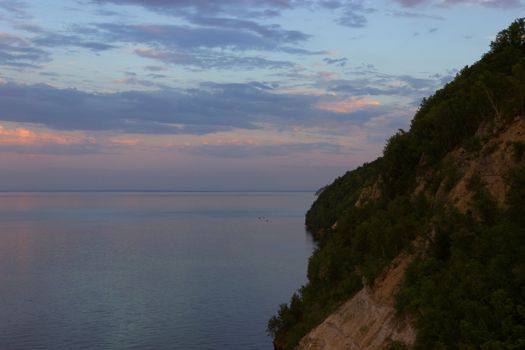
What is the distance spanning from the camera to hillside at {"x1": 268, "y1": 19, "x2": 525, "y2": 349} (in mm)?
27000

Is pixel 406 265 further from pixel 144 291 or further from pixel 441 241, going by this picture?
pixel 144 291

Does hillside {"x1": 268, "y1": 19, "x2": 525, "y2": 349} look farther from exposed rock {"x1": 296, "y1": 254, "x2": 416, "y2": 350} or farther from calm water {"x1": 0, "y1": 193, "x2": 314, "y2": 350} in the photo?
calm water {"x1": 0, "y1": 193, "x2": 314, "y2": 350}

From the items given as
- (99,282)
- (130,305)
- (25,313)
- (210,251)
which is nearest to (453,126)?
(130,305)

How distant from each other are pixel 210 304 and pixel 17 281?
38575 millimetres

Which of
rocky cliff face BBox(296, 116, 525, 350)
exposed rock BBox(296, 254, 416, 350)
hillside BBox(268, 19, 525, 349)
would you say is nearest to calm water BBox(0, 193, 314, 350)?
→ hillside BBox(268, 19, 525, 349)

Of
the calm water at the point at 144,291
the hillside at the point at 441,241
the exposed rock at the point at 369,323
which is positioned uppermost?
the hillside at the point at 441,241

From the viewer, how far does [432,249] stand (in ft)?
115

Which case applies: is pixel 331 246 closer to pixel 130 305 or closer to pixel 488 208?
pixel 488 208

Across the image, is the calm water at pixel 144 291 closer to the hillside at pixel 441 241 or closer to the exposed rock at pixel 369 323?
the hillside at pixel 441 241

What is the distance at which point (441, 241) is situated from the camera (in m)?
34.5

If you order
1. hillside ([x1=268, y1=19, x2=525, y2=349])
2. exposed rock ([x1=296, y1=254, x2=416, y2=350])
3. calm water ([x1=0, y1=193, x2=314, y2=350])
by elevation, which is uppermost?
hillside ([x1=268, y1=19, x2=525, y2=349])

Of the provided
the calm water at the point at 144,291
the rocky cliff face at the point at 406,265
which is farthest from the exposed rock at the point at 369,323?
the calm water at the point at 144,291

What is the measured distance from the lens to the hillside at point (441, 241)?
2700 centimetres

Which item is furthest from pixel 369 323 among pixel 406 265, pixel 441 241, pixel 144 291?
pixel 144 291
